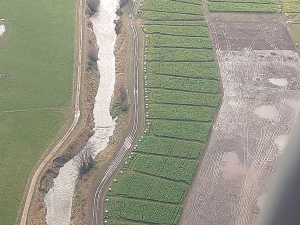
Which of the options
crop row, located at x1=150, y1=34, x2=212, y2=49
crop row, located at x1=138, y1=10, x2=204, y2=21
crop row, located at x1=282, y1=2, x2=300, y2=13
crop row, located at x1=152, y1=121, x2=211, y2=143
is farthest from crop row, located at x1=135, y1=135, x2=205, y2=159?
crop row, located at x1=282, y1=2, x2=300, y2=13

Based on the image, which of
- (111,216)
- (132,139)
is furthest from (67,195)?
(132,139)

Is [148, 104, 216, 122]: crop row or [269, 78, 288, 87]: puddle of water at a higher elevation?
[269, 78, 288, 87]: puddle of water

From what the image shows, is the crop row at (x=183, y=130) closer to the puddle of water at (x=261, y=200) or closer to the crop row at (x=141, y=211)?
the puddle of water at (x=261, y=200)

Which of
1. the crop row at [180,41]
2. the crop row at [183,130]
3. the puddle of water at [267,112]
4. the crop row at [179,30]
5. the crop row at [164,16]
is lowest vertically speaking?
the crop row at [183,130]

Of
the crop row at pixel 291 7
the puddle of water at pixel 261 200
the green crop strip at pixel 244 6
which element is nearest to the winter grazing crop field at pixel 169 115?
the green crop strip at pixel 244 6

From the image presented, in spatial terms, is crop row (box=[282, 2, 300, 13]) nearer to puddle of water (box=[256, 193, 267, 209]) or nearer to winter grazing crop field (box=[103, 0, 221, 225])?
winter grazing crop field (box=[103, 0, 221, 225])

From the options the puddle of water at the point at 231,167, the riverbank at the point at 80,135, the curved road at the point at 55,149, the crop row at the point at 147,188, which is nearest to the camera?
the curved road at the point at 55,149

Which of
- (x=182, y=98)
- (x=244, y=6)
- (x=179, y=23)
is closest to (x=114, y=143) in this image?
(x=182, y=98)
